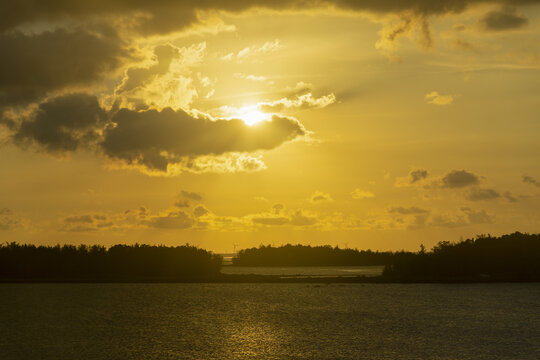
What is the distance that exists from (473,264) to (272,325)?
117374mm

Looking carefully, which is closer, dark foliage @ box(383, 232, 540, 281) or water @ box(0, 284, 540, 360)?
water @ box(0, 284, 540, 360)

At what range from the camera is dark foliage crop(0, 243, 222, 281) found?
17775 cm

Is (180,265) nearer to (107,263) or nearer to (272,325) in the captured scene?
(107,263)

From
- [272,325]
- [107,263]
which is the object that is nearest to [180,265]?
[107,263]

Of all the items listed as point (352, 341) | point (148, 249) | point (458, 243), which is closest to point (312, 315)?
point (352, 341)

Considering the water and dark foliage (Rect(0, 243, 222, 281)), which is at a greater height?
dark foliage (Rect(0, 243, 222, 281))

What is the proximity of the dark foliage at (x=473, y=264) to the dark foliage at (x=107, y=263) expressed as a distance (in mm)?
58710

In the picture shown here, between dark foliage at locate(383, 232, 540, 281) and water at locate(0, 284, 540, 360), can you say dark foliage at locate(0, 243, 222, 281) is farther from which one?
dark foliage at locate(383, 232, 540, 281)

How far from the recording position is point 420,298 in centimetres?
12362

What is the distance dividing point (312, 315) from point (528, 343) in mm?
37655

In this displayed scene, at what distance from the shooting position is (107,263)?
184 m

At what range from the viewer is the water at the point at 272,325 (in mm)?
58375

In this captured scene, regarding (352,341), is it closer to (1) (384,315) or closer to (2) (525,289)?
Answer: (1) (384,315)

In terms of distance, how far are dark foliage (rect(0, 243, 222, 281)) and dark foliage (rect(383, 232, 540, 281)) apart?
5871 centimetres
